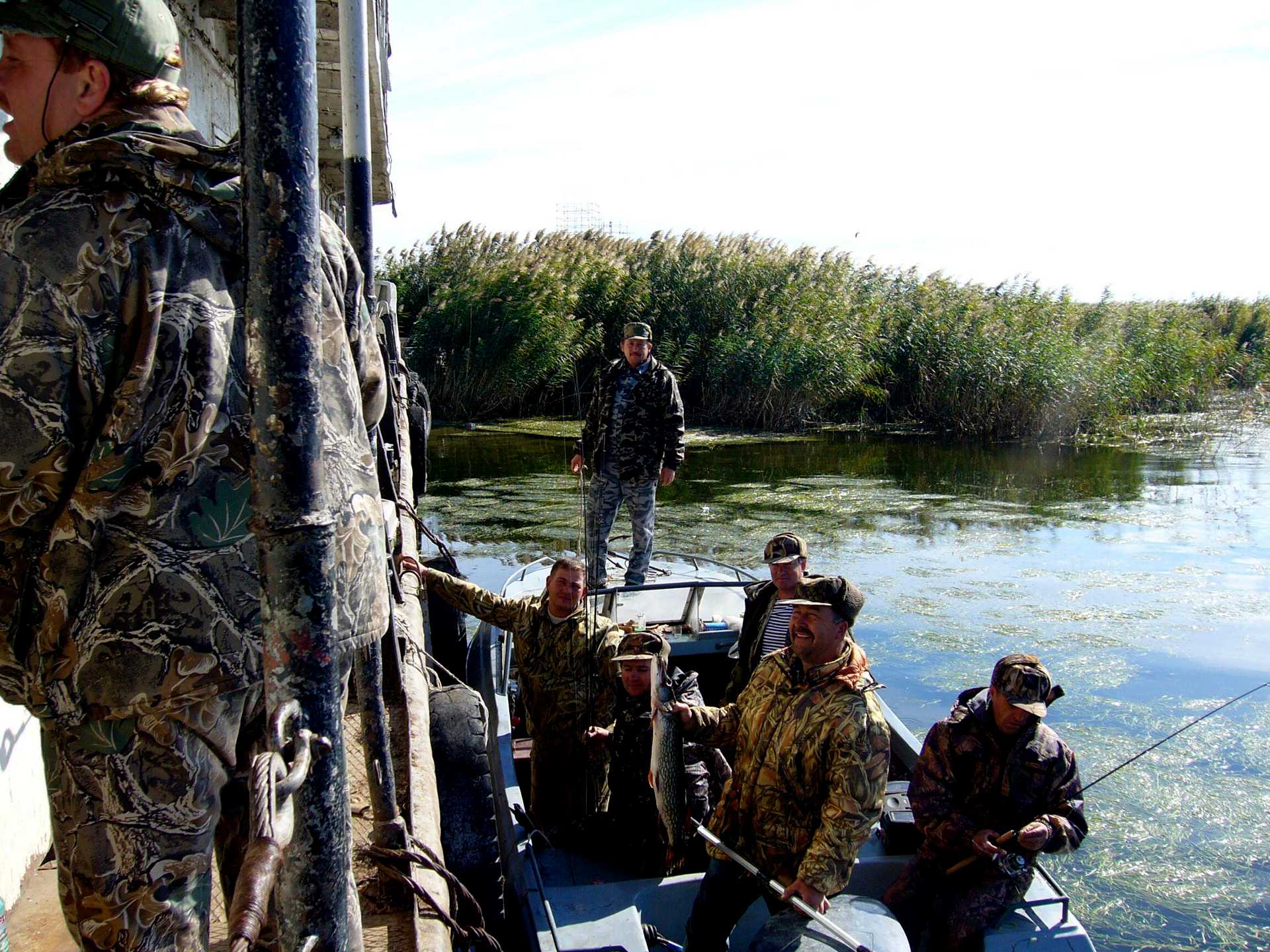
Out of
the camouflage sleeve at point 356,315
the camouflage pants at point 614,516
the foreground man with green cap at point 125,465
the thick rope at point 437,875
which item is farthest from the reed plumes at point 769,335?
the foreground man with green cap at point 125,465

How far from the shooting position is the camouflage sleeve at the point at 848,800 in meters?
3.85

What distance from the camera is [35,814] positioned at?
327cm

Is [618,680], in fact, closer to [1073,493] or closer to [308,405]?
[308,405]

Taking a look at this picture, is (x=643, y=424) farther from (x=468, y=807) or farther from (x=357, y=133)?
(x=468, y=807)

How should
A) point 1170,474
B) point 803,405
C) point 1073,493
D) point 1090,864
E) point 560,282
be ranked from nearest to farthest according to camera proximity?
1. point 1090,864
2. point 1073,493
3. point 1170,474
4. point 560,282
5. point 803,405

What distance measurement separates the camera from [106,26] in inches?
64.3

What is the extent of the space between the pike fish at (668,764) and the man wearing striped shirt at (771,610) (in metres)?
1.31

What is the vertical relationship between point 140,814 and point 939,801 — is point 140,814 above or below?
above

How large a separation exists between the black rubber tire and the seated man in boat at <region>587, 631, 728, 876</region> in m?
0.60

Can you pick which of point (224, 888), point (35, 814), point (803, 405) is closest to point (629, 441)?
point (35, 814)

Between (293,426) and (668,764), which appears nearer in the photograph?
(293,426)

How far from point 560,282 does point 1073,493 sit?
33.7ft

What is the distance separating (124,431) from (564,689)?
4.20 m

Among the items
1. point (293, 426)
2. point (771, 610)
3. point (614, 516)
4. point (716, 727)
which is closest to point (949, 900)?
point (716, 727)
